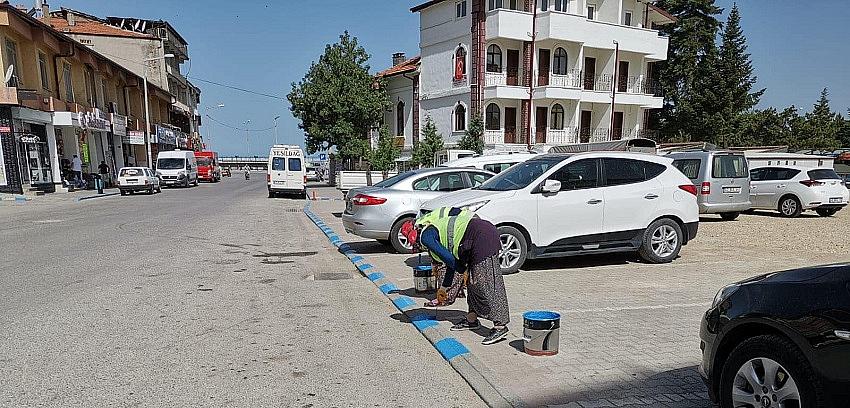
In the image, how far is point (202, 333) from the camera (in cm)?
531

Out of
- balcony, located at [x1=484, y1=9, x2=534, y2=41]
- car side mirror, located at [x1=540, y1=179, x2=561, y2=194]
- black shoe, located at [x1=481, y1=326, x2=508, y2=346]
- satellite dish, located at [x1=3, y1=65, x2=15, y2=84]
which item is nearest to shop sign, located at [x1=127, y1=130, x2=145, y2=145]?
satellite dish, located at [x1=3, y1=65, x2=15, y2=84]

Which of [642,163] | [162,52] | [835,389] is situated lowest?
[835,389]

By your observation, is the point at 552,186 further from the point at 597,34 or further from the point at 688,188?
the point at 597,34

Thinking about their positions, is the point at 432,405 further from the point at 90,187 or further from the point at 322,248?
the point at 90,187

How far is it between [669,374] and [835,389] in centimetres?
167

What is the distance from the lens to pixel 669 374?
13.8ft

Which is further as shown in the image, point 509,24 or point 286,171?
point 509,24

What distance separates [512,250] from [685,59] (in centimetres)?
3918

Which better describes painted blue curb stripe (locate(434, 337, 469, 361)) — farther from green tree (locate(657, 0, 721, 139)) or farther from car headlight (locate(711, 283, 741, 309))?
green tree (locate(657, 0, 721, 139))

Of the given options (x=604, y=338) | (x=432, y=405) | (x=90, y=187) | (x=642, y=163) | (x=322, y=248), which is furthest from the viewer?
(x=90, y=187)

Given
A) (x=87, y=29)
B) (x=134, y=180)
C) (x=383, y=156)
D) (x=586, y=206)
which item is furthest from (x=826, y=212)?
(x=87, y=29)

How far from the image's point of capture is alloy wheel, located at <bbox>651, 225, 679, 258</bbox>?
28.6 feet

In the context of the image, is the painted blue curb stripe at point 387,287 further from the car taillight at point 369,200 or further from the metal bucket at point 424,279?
the car taillight at point 369,200

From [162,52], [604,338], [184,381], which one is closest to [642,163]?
[604,338]
